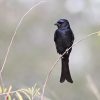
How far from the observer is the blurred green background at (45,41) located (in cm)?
1338

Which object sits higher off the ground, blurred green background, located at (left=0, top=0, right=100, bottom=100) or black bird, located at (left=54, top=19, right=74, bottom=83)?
black bird, located at (left=54, top=19, right=74, bottom=83)

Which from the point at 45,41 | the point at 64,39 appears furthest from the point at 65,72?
the point at 45,41

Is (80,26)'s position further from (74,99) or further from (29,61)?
(74,99)

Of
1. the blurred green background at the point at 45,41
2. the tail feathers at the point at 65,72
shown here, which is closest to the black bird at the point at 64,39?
the tail feathers at the point at 65,72

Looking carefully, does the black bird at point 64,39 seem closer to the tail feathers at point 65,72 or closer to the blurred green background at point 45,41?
the tail feathers at point 65,72

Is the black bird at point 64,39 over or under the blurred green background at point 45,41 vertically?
over

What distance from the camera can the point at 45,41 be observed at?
15.2 metres

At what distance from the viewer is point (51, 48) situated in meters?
15.4

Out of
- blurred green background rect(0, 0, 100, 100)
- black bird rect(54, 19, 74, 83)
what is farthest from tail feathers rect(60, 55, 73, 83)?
blurred green background rect(0, 0, 100, 100)

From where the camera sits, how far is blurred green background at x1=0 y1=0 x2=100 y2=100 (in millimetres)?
13380

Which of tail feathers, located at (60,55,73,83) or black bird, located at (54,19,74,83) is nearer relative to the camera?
tail feathers, located at (60,55,73,83)

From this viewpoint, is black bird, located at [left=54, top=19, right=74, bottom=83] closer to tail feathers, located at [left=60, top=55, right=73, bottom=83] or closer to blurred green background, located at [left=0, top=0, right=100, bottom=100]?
tail feathers, located at [left=60, top=55, right=73, bottom=83]

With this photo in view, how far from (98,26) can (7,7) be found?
1894 millimetres

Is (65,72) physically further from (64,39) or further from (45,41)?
(45,41)
